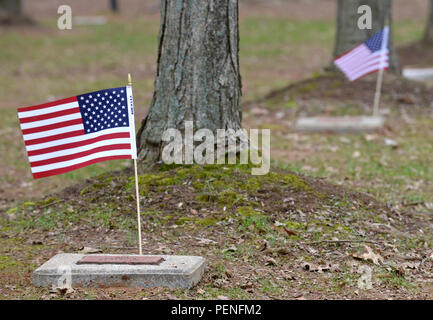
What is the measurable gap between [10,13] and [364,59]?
16.3 meters

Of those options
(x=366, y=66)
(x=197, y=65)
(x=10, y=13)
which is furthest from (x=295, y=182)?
(x=10, y=13)

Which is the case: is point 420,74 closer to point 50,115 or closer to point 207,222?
point 207,222

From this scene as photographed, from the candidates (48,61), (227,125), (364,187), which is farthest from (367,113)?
(48,61)

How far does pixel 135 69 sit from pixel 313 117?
7.32 meters

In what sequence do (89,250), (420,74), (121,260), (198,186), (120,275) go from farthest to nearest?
(420,74)
(198,186)
(89,250)
(121,260)
(120,275)

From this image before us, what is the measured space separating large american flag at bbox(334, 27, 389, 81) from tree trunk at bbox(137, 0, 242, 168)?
320cm

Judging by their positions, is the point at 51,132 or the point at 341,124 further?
the point at 341,124

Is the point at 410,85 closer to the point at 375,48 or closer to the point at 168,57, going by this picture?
the point at 375,48

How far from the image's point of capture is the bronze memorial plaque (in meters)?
5.23

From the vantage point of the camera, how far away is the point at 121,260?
5.27m

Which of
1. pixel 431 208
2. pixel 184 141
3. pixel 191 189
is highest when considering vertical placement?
pixel 184 141

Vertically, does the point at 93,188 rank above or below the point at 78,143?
below

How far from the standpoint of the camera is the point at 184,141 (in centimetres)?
694

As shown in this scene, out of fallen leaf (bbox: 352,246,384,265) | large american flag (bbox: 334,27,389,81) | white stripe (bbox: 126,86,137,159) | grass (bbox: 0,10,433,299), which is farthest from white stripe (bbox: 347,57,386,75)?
white stripe (bbox: 126,86,137,159)
